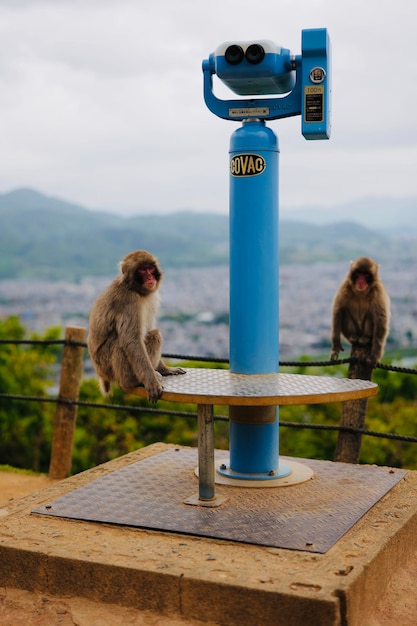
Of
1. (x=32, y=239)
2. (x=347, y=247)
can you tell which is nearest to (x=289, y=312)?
(x=347, y=247)

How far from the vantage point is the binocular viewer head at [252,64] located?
438 centimetres

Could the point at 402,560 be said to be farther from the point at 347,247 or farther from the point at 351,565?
the point at 347,247

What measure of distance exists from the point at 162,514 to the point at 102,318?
1189 millimetres

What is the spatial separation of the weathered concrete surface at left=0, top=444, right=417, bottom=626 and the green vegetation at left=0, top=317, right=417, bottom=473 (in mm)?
11771

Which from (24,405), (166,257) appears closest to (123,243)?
(166,257)

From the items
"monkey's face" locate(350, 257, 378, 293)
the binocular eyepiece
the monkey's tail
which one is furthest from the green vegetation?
the binocular eyepiece

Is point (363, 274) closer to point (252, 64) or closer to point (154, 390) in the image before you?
point (252, 64)

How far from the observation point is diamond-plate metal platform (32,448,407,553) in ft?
12.7

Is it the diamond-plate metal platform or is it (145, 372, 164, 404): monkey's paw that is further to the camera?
(145, 372, 164, 404): monkey's paw

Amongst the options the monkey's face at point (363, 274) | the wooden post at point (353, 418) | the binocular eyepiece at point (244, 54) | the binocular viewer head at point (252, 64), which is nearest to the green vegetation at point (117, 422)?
the monkey's face at point (363, 274)

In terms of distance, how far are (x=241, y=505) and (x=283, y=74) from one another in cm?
239

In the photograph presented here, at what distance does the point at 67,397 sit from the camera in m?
6.67

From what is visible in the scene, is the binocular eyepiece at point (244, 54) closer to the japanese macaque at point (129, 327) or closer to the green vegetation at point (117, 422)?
the japanese macaque at point (129, 327)

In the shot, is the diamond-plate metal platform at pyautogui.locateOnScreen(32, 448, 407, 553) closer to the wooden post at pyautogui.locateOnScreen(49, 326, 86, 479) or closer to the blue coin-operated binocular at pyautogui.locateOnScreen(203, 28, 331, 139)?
the wooden post at pyautogui.locateOnScreen(49, 326, 86, 479)
